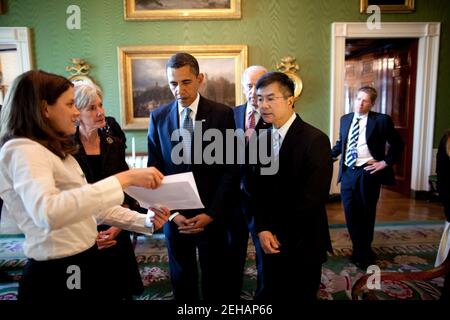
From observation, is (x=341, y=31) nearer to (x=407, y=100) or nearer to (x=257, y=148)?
(x=407, y=100)

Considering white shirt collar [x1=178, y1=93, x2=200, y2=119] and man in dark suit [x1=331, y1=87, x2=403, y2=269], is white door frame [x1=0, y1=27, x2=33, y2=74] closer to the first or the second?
white shirt collar [x1=178, y1=93, x2=200, y2=119]

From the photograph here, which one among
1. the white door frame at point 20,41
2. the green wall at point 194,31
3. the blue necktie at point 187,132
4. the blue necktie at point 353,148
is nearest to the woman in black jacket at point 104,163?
the blue necktie at point 187,132

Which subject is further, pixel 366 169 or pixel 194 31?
pixel 194 31

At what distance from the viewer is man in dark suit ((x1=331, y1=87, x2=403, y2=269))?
3307mm

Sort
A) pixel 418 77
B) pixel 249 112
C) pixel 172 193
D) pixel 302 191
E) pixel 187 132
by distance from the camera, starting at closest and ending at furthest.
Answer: pixel 172 193 → pixel 302 191 → pixel 187 132 → pixel 249 112 → pixel 418 77

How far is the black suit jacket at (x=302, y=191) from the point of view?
173 cm

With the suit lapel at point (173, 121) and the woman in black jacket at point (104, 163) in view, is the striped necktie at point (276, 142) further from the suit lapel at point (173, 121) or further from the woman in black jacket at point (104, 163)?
the woman in black jacket at point (104, 163)

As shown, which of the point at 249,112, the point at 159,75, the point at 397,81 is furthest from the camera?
the point at 397,81

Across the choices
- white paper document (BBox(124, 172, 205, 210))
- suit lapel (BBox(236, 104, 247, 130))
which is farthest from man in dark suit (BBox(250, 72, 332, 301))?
suit lapel (BBox(236, 104, 247, 130))

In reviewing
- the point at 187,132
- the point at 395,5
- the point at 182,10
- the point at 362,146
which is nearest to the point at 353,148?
the point at 362,146

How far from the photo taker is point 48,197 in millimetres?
955

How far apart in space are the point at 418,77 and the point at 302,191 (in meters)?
5.07

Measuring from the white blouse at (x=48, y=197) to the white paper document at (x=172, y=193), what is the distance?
11.6 inches

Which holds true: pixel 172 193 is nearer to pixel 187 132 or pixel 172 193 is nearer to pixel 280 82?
Result: pixel 187 132
